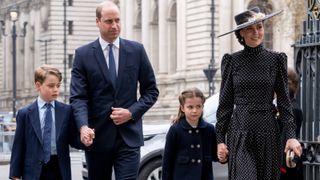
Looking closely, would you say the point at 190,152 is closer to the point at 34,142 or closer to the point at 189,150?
the point at 189,150

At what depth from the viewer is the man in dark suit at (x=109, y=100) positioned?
32.1ft

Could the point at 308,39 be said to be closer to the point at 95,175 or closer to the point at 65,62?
the point at 95,175

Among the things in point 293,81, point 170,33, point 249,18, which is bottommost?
point 293,81

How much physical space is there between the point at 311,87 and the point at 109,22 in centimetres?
183

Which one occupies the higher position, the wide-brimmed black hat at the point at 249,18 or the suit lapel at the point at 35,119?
the wide-brimmed black hat at the point at 249,18

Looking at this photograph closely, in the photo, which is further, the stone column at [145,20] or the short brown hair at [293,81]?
the stone column at [145,20]

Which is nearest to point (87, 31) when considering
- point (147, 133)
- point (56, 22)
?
point (56, 22)

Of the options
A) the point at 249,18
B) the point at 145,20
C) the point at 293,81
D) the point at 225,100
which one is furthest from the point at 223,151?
the point at 145,20

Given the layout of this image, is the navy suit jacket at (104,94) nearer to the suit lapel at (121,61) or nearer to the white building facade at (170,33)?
the suit lapel at (121,61)

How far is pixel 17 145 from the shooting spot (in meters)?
10.7

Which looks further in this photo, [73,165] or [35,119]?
[73,165]

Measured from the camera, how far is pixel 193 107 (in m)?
11.1

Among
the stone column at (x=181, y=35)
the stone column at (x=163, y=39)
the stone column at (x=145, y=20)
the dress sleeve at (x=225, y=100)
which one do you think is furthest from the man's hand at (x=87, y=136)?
the stone column at (x=145, y=20)

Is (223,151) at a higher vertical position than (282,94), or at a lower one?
lower
